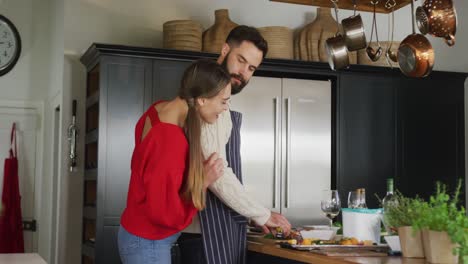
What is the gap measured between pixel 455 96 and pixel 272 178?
1605mm

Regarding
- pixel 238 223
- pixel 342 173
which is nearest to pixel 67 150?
pixel 342 173

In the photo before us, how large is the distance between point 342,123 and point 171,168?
2993 millimetres

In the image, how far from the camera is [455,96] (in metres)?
5.65

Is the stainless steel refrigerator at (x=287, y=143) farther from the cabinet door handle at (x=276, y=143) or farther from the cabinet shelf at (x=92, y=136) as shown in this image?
the cabinet shelf at (x=92, y=136)

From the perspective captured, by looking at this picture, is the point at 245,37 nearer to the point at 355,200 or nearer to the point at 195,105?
the point at 195,105

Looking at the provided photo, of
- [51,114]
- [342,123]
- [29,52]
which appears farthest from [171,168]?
[29,52]

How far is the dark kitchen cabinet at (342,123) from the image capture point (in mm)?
4691

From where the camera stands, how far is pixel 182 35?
4.98 metres

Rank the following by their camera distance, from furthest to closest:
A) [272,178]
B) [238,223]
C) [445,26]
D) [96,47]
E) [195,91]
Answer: [272,178]
[96,47]
[445,26]
[238,223]
[195,91]

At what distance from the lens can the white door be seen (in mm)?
6078

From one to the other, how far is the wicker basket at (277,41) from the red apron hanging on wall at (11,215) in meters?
2.31

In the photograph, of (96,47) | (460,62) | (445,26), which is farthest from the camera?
(460,62)

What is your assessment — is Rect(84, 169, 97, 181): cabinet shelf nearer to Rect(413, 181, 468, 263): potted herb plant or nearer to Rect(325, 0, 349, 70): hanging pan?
Rect(325, 0, 349, 70): hanging pan

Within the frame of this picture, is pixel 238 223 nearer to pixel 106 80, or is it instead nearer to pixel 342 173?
pixel 106 80
